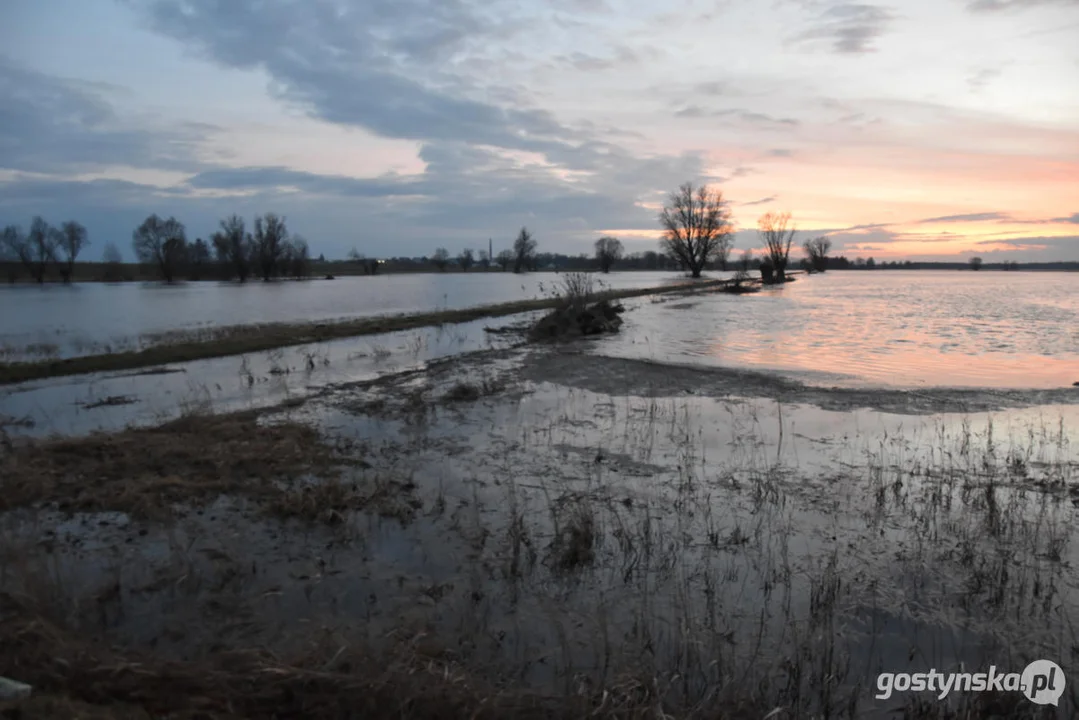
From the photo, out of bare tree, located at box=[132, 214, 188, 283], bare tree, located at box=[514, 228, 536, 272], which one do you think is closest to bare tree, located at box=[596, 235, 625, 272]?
bare tree, located at box=[514, 228, 536, 272]

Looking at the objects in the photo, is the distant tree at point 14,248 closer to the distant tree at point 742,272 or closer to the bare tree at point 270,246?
the bare tree at point 270,246

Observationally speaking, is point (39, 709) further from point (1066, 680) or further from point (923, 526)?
point (923, 526)

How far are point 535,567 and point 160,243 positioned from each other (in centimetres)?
11810

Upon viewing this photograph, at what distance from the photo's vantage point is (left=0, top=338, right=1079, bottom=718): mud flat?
3.69 m

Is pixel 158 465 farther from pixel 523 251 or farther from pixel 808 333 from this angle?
pixel 523 251

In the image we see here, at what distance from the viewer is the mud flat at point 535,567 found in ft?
12.1

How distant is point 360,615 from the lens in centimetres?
464

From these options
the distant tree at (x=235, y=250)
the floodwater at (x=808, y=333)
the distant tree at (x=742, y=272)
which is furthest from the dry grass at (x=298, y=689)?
the distant tree at (x=235, y=250)

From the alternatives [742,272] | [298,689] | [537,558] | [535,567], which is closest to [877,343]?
[537,558]

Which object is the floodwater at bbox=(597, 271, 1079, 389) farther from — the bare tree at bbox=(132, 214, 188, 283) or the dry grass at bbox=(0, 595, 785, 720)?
the bare tree at bbox=(132, 214, 188, 283)

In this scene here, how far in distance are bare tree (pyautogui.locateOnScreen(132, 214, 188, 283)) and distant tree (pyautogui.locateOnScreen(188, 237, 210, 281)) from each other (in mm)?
1625

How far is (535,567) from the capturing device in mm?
5418

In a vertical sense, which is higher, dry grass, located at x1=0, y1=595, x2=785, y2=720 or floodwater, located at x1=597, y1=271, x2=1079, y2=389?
floodwater, located at x1=597, y1=271, x2=1079, y2=389

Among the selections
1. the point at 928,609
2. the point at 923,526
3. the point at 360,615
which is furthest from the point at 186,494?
the point at 923,526
